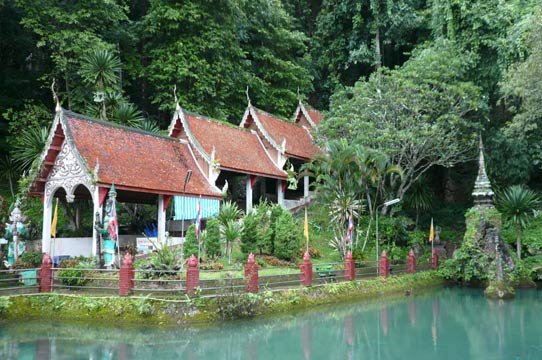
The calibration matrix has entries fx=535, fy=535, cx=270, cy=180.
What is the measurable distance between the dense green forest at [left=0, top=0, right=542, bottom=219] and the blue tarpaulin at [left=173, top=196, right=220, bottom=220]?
7045 millimetres

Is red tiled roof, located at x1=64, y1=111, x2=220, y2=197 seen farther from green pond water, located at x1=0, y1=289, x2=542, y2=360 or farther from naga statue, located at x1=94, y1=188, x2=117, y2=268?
green pond water, located at x1=0, y1=289, x2=542, y2=360

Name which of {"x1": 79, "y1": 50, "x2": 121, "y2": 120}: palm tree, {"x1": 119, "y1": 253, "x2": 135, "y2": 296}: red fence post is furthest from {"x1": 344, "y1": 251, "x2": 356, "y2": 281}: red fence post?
{"x1": 79, "y1": 50, "x2": 121, "y2": 120}: palm tree

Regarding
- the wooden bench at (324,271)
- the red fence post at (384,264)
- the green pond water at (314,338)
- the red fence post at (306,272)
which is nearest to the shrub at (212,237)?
the red fence post at (306,272)

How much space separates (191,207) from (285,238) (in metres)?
3.83

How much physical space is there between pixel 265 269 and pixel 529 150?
1743cm

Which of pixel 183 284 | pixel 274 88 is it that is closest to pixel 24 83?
pixel 274 88

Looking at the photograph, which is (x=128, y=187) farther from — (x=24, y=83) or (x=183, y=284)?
(x=24, y=83)

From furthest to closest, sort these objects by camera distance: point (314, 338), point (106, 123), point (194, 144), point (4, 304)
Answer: point (194, 144) < point (106, 123) < point (4, 304) < point (314, 338)

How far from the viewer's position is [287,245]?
2062 centimetres

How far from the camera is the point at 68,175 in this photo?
58.7ft

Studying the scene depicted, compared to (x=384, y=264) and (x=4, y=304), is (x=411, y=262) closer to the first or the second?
(x=384, y=264)

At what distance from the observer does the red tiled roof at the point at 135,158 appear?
18016mm

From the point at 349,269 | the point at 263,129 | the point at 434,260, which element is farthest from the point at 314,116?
the point at 349,269

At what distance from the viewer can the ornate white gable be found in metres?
17.5
